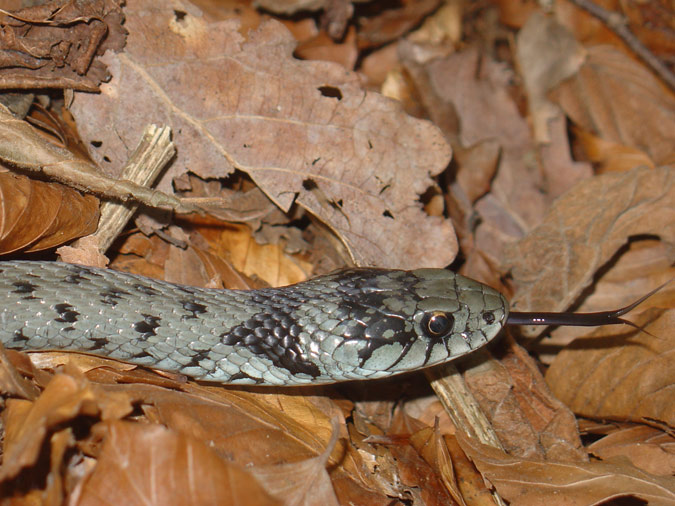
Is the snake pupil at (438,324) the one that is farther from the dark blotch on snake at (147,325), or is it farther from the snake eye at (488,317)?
the dark blotch on snake at (147,325)

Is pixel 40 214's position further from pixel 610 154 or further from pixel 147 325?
pixel 610 154

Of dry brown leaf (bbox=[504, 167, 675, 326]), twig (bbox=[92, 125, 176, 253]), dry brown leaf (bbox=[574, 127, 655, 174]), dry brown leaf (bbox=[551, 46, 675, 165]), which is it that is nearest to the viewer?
twig (bbox=[92, 125, 176, 253])

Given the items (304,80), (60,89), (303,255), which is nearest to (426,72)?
(304,80)

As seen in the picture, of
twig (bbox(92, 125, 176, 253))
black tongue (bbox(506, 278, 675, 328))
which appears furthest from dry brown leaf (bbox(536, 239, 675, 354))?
twig (bbox(92, 125, 176, 253))

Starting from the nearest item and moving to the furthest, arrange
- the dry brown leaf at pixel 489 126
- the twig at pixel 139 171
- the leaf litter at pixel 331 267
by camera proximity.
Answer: the leaf litter at pixel 331 267 < the twig at pixel 139 171 < the dry brown leaf at pixel 489 126

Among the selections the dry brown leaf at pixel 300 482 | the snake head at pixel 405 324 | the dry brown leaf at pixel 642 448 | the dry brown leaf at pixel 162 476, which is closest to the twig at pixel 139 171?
the snake head at pixel 405 324

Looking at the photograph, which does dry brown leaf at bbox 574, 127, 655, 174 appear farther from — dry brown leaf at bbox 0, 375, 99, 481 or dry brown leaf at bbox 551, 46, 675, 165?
dry brown leaf at bbox 0, 375, 99, 481
